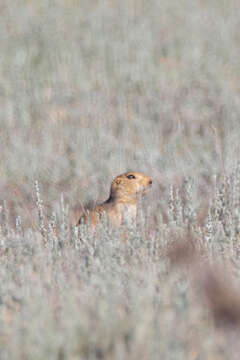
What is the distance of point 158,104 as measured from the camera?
941cm

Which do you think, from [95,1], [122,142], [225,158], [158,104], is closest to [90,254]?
[225,158]

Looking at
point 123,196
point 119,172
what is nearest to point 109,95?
point 119,172

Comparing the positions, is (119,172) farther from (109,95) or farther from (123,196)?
(109,95)

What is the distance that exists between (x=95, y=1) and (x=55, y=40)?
3365 mm

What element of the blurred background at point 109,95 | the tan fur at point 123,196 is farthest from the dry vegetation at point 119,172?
the tan fur at point 123,196

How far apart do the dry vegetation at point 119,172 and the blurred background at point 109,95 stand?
31 millimetres

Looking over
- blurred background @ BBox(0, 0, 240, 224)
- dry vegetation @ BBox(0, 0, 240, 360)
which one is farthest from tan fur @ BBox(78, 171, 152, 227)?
blurred background @ BBox(0, 0, 240, 224)

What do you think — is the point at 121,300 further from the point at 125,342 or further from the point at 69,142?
the point at 69,142

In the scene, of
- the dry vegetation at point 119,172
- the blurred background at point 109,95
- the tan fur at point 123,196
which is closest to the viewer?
the dry vegetation at point 119,172

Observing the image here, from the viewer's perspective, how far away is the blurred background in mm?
7707

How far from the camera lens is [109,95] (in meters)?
9.81

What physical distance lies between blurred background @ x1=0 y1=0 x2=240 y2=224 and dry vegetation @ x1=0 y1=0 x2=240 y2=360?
0.10ft

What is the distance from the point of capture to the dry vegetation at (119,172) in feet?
8.71

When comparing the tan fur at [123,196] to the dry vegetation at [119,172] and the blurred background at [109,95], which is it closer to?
the dry vegetation at [119,172]
